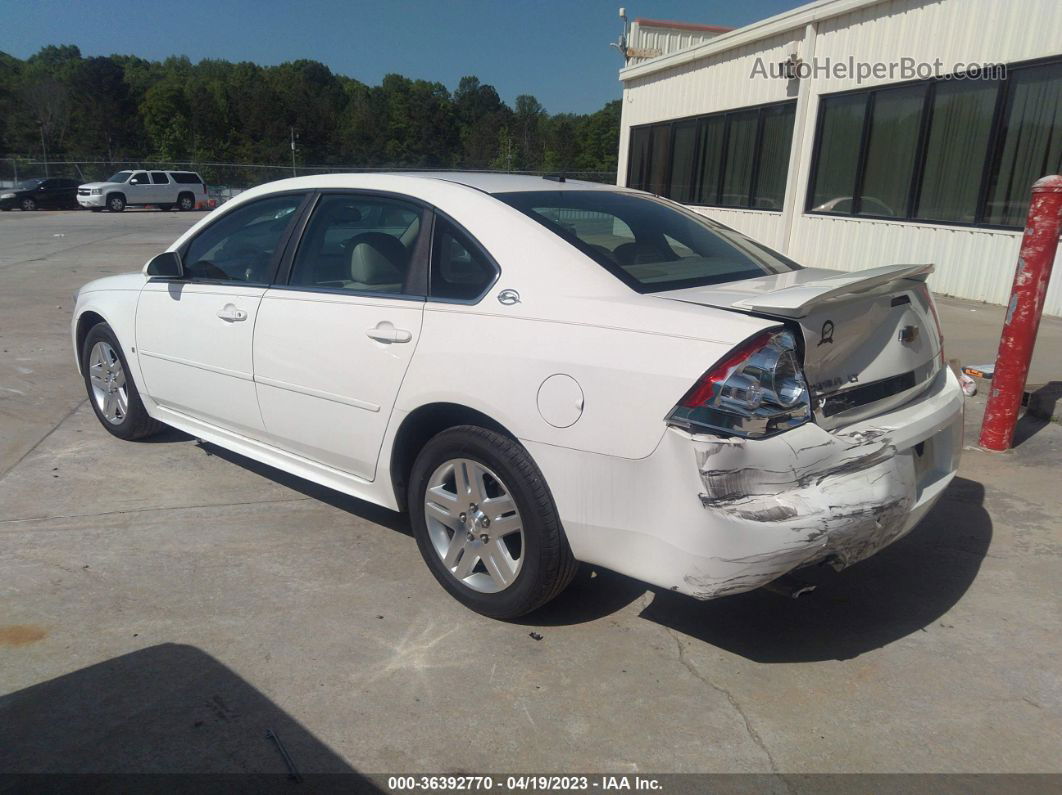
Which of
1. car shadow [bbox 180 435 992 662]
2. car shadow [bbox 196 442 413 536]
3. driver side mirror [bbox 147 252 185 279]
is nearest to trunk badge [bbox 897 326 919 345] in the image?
car shadow [bbox 180 435 992 662]

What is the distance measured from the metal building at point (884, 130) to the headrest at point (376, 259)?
7.98 m

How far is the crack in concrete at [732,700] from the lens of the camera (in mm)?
2393

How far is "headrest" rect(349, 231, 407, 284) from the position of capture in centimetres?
344

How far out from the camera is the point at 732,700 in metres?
2.69

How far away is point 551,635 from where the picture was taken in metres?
3.07

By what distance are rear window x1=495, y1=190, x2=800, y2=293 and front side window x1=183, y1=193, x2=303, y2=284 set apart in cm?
132

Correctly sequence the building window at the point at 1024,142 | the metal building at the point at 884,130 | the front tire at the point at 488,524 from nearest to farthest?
the front tire at the point at 488,524 → the building window at the point at 1024,142 → the metal building at the point at 884,130

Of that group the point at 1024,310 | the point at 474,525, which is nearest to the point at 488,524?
the point at 474,525

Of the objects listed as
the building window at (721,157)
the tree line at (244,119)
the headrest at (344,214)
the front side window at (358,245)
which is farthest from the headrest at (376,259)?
the tree line at (244,119)

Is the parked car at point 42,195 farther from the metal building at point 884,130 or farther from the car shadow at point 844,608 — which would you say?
the car shadow at point 844,608

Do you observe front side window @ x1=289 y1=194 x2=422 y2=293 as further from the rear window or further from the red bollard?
the red bollard

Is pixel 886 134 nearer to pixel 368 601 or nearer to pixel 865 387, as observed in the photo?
pixel 865 387

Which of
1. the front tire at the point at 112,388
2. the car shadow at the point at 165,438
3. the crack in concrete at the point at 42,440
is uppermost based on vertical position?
the front tire at the point at 112,388

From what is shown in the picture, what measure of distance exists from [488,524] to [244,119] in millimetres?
Result: 92430
